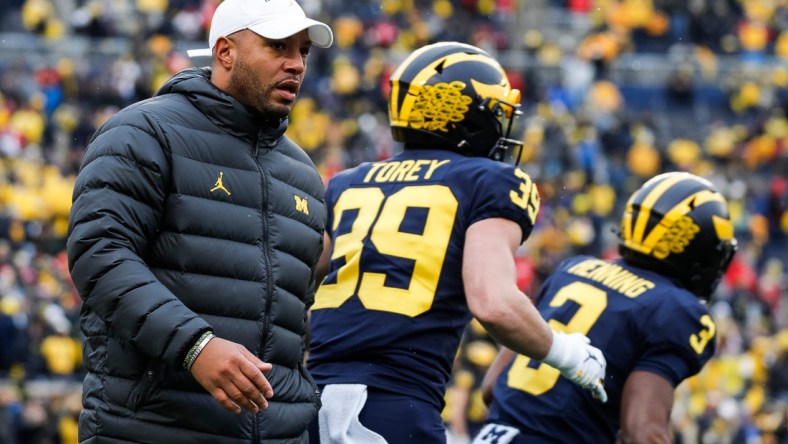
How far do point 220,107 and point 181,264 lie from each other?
21.0 inches

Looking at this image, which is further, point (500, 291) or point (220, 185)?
point (500, 291)

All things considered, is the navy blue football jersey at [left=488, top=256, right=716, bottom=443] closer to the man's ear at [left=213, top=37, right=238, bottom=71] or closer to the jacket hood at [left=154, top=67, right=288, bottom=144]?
the jacket hood at [left=154, top=67, right=288, bottom=144]

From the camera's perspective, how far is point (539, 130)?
23.2m

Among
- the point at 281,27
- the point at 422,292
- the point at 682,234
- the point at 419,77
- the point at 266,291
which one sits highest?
the point at 281,27

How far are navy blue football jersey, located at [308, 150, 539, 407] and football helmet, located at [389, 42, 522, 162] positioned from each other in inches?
8.6

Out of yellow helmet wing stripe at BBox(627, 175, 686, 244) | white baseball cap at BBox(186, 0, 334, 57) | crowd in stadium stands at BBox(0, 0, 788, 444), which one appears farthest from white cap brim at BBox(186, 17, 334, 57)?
crowd in stadium stands at BBox(0, 0, 788, 444)

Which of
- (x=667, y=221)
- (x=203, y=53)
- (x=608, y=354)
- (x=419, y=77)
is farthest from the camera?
(x=667, y=221)

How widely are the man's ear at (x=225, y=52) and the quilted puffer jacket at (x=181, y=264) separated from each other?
4.2 inches

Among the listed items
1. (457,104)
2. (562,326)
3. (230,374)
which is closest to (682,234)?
(562,326)

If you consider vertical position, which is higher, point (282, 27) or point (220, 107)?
point (282, 27)

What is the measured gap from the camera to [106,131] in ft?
14.0

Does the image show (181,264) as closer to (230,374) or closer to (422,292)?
(230,374)

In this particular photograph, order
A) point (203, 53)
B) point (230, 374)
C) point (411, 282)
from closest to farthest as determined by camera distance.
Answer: point (230, 374) < point (203, 53) < point (411, 282)

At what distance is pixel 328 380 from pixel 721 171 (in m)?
19.3
